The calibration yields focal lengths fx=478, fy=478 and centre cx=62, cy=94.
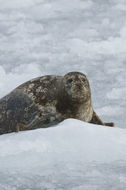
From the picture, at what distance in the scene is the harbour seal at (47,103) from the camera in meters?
Answer: 8.88

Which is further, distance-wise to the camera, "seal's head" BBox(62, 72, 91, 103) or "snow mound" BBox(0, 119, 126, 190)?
"seal's head" BBox(62, 72, 91, 103)

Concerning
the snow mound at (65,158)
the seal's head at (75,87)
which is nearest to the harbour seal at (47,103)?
the seal's head at (75,87)

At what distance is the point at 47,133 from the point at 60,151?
518mm

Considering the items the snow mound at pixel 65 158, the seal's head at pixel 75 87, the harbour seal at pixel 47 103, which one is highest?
the snow mound at pixel 65 158

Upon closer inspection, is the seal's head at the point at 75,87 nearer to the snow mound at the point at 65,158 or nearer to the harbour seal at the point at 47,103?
the harbour seal at the point at 47,103

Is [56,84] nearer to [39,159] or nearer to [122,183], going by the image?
[39,159]

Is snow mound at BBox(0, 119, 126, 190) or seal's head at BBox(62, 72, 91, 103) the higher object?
snow mound at BBox(0, 119, 126, 190)

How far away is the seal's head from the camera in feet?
28.9

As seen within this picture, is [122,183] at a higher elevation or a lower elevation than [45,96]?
higher

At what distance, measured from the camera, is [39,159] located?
5.60 metres

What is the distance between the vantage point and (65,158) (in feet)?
18.3

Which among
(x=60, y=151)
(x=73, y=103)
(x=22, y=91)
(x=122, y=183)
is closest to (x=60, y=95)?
(x=73, y=103)

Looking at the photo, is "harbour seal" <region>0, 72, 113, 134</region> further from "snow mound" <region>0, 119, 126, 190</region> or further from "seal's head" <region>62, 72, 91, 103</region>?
"snow mound" <region>0, 119, 126, 190</region>

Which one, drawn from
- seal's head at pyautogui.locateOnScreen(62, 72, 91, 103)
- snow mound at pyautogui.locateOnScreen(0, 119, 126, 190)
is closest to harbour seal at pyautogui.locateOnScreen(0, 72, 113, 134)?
seal's head at pyautogui.locateOnScreen(62, 72, 91, 103)
